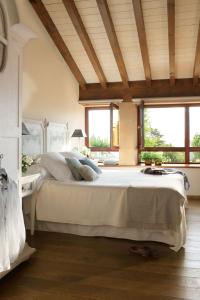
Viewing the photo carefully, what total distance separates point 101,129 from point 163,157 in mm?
1529

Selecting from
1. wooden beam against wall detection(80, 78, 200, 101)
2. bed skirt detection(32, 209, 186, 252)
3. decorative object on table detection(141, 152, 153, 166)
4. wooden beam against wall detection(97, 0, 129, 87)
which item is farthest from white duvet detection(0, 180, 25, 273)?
wooden beam against wall detection(80, 78, 200, 101)

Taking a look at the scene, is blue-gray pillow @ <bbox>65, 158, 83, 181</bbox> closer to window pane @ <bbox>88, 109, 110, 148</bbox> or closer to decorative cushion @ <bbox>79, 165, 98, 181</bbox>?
decorative cushion @ <bbox>79, 165, 98, 181</bbox>

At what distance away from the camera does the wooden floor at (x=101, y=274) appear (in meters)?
2.32

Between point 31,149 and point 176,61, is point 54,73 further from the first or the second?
point 176,61

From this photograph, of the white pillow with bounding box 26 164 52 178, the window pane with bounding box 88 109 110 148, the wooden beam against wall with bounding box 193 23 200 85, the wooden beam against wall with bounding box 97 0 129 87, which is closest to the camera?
the white pillow with bounding box 26 164 52 178

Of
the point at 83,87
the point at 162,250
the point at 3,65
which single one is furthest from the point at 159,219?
the point at 83,87

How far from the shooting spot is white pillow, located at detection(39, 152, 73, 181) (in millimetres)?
3996

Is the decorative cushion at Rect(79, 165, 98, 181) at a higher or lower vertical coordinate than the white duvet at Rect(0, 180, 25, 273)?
higher

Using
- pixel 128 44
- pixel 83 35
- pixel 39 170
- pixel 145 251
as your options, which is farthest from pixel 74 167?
pixel 128 44

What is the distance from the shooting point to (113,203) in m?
3.54

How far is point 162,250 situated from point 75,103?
3975mm

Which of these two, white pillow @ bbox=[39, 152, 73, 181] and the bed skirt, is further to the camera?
white pillow @ bbox=[39, 152, 73, 181]

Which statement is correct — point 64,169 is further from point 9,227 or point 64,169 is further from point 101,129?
point 101,129

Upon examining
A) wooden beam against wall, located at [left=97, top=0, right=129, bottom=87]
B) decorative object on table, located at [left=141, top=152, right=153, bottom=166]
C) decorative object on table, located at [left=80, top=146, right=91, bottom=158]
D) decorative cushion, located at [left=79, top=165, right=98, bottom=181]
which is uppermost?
wooden beam against wall, located at [left=97, top=0, right=129, bottom=87]
